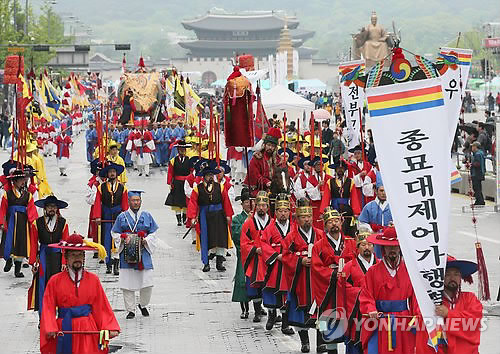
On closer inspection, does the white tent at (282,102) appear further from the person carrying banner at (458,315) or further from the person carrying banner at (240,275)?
the person carrying banner at (458,315)

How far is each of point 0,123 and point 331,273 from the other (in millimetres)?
38400

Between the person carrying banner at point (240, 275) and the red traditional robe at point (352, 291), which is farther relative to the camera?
the person carrying banner at point (240, 275)

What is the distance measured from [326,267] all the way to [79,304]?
235 cm

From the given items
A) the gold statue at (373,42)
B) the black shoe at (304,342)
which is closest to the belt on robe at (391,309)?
the black shoe at (304,342)

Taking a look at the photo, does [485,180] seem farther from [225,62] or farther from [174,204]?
[225,62]

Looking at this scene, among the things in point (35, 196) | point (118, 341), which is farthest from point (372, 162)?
point (118, 341)

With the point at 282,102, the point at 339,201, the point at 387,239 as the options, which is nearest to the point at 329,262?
the point at 387,239

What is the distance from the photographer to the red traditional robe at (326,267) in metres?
10.8

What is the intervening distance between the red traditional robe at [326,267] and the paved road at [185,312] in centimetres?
138

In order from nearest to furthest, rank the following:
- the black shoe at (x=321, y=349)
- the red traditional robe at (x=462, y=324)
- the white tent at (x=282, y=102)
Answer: the red traditional robe at (x=462, y=324) < the black shoe at (x=321, y=349) < the white tent at (x=282, y=102)

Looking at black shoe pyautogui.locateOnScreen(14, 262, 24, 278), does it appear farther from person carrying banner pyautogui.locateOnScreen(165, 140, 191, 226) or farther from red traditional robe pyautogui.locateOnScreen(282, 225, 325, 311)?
red traditional robe pyautogui.locateOnScreen(282, 225, 325, 311)

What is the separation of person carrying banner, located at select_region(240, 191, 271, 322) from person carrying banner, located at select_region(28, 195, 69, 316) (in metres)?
1.93

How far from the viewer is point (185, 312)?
47.4ft

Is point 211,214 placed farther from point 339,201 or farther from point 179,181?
point 179,181
